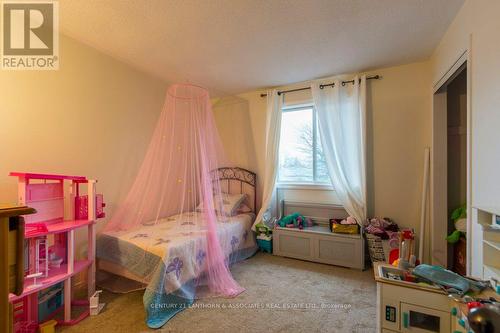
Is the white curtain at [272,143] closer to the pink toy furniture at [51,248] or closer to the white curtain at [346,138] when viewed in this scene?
the white curtain at [346,138]

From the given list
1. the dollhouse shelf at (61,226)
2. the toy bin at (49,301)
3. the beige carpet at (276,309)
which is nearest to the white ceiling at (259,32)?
the dollhouse shelf at (61,226)

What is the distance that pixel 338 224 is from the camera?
10.1 feet

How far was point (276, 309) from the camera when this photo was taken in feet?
6.90

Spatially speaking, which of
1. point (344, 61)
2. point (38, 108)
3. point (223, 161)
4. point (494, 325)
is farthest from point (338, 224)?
point (38, 108)

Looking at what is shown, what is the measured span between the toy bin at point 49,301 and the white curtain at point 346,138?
3230mm

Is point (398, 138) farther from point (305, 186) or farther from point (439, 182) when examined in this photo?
point (305, 186)

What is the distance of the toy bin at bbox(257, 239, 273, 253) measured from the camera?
11.3 ft

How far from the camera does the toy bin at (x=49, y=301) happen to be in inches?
74.5

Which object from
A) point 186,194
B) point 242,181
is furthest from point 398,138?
point 186,194

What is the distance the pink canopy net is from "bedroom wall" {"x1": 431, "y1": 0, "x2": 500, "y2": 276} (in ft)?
7.14

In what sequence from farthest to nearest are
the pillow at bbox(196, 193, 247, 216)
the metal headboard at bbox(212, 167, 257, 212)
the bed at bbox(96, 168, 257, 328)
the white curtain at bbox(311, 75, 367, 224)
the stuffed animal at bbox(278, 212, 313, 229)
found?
the metal headboard at bbox(212, 167, 257, 212) < the stuffed animal at bbox(278, 212, 313, 229) < the pillow at bbox(196, 193, 247, 216) < the white curtain at bbox(311, 75, 367, 224) < the bed at bbox(96, 168, 257, 328)

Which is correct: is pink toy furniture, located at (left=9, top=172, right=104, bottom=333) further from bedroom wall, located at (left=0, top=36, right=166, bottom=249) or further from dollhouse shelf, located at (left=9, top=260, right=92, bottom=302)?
bedroom wall, located at (left=0, top=36, right=166, bottom=249)

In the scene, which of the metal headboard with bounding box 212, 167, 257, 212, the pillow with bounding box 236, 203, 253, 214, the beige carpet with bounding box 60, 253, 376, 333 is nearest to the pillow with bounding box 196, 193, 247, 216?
the pillow with bounding box 236, 203, 253, 214

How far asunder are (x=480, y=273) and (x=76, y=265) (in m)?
3.16
